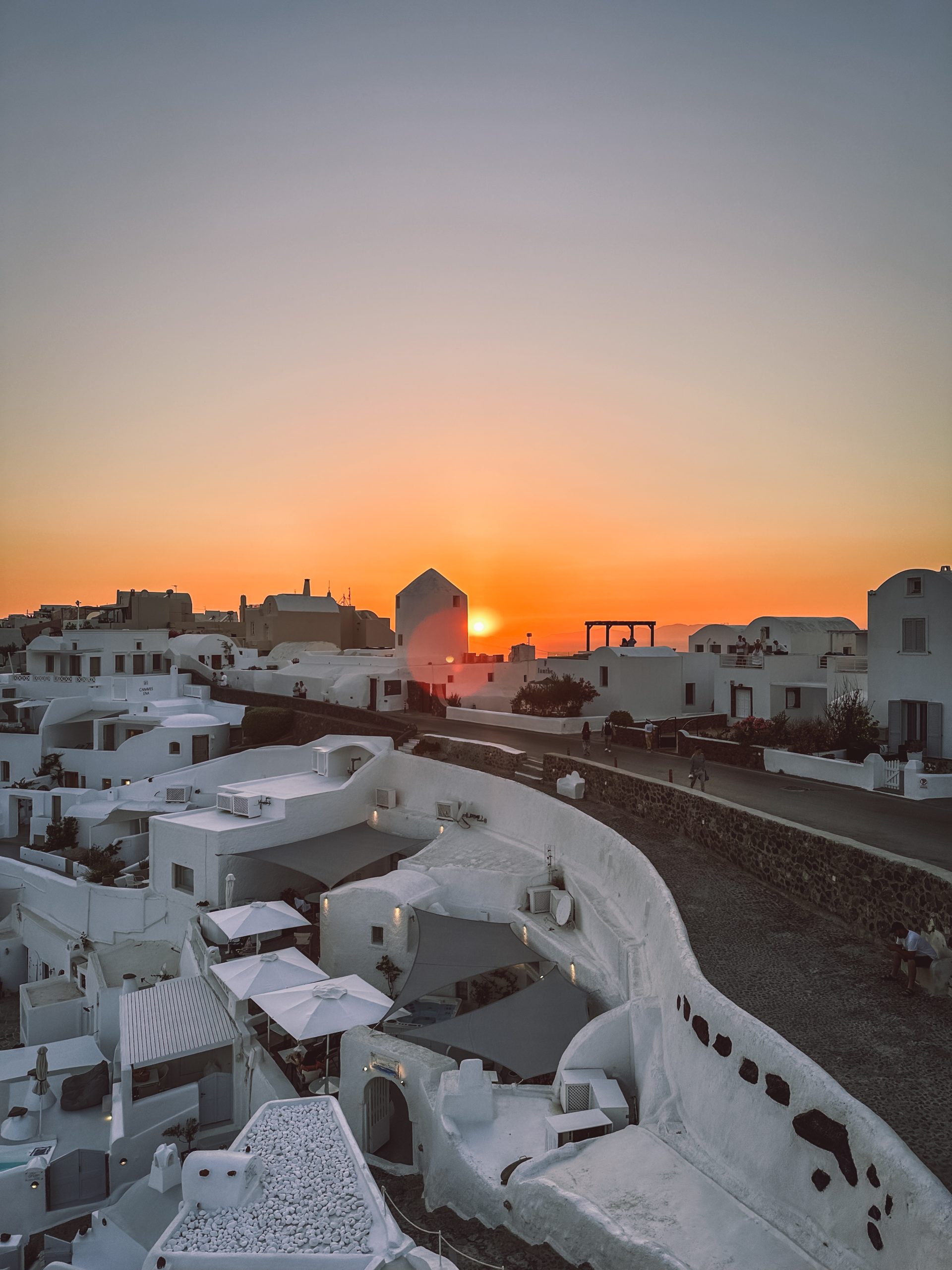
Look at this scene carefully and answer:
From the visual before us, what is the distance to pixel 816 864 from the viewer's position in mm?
11344

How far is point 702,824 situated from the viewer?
1451cm

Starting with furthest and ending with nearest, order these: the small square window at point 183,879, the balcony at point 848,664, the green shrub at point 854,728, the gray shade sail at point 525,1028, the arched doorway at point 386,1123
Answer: the balcony at point 848,664 → the small square window at point 183,879 → the green shrub at point 854,728 → the arched doorway at point 386,1123 → the gray shade sail at point 525,1028

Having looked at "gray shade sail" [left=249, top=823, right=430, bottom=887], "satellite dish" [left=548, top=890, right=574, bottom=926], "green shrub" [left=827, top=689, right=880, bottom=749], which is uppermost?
"green shrub" [left=827, top=689, right=880, bottom=749]

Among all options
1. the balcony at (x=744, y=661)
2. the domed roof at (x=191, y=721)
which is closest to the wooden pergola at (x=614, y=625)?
the balcony at (x=744, y=661)

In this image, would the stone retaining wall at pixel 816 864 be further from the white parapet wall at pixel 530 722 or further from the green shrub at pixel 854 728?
the white parapet wall at pixel 530 722

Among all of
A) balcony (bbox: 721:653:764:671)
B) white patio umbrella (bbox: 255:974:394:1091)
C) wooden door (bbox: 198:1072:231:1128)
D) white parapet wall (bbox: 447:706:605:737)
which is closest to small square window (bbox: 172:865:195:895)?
wooden door (bbox: 198:1072:231:1128)

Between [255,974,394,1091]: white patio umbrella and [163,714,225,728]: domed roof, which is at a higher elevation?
[163,714,225,728]: domed roof

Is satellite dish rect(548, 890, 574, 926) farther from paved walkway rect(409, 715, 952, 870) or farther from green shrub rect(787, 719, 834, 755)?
green shrub rect(787, 719, 834, 755)

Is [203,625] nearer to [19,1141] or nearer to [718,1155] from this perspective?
[19,1141]

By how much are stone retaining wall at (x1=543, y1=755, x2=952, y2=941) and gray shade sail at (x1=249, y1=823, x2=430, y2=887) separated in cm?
739

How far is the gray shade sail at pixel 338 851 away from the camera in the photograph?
19.7 metres

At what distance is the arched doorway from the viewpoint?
1249 cm

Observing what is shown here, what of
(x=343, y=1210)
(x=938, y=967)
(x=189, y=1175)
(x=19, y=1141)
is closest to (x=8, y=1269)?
(x=19, y=1141)

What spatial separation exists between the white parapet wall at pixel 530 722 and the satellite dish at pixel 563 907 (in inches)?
384
